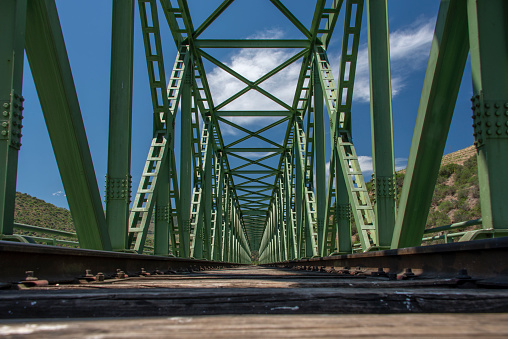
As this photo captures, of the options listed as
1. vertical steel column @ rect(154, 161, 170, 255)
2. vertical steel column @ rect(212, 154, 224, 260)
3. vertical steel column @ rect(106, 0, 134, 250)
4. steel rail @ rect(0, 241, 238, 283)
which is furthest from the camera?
vertical steel column @ rect(212, 154, 224, 260)

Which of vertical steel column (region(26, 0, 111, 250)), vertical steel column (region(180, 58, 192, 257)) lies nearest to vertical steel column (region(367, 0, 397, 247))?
vertical steel column (region(26, 0, 111, 250))

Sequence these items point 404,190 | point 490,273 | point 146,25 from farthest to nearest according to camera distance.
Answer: point 146,25 < point 404,190 < point 490,273

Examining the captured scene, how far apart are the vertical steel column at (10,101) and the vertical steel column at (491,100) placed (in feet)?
12.6

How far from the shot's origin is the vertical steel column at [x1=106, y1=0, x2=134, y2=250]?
21.3 feet

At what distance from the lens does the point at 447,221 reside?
27609 mm

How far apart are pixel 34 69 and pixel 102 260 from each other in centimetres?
205

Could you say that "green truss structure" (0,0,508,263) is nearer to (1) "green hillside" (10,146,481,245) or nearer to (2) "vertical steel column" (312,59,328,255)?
(2) "vertical steel column" (312,59,328,255)

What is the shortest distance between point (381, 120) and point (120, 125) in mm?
4014

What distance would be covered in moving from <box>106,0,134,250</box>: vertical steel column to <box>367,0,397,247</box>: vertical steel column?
3757 mm

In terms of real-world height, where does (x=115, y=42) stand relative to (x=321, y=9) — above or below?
below

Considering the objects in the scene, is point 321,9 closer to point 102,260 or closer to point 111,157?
point 111,157

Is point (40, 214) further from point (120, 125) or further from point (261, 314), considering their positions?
point (261, 314)

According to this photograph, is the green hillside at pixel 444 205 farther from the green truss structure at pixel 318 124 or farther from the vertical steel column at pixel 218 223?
the green truss structure at pixel 318 124

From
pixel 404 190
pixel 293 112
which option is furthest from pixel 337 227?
pixel 293 112
